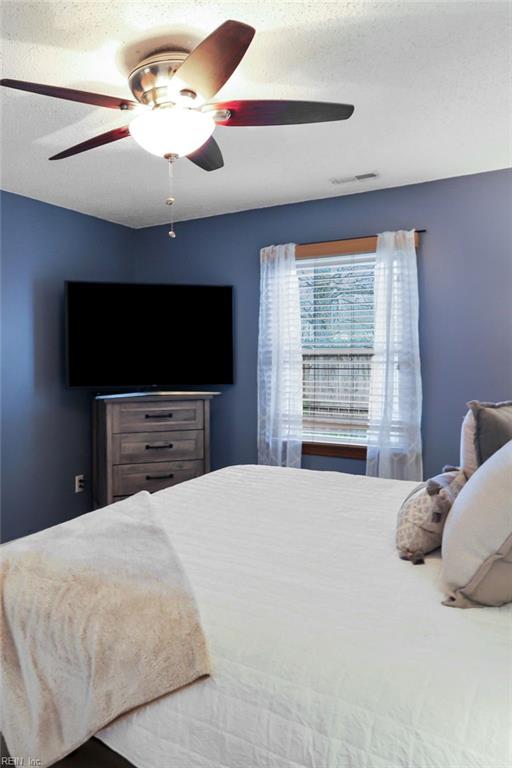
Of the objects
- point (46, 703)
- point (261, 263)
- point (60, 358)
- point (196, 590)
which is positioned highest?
point (261, 263)

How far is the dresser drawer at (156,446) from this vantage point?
3.86 meters

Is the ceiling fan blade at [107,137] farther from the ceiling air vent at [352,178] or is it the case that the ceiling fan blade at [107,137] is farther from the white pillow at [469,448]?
the ceiling air vent at [352,178]

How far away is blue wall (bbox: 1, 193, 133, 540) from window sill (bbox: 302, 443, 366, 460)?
5.89ft

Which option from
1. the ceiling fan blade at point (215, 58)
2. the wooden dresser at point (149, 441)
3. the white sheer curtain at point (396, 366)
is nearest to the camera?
the ceiling fan blade at point (215, 58)

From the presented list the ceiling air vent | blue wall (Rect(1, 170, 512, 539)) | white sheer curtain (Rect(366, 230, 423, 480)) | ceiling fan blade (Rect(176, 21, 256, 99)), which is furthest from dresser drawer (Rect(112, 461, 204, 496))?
ceiling fan blade (Rect(176, 21, 256, 99))

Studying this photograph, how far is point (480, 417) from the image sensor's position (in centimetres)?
170

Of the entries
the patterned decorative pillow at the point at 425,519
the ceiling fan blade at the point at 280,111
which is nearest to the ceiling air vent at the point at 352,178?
the ceiling fan blade at the point at 280,111

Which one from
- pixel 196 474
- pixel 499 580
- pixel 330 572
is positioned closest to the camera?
pixel 499 580

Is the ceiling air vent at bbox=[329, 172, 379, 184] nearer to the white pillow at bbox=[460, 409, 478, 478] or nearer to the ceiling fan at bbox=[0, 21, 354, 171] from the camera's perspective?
the ceiling fan at bbox=[0, 21, 354, 171]

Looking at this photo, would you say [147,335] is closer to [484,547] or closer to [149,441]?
[149,441]

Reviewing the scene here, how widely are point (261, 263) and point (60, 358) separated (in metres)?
1.70

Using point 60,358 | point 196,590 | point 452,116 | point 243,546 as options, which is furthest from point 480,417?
point 60,358

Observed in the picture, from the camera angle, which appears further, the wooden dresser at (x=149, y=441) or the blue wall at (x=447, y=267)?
the wooden dresser at (x=149, y=441)

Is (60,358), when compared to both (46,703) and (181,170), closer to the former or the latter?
(181,170)
